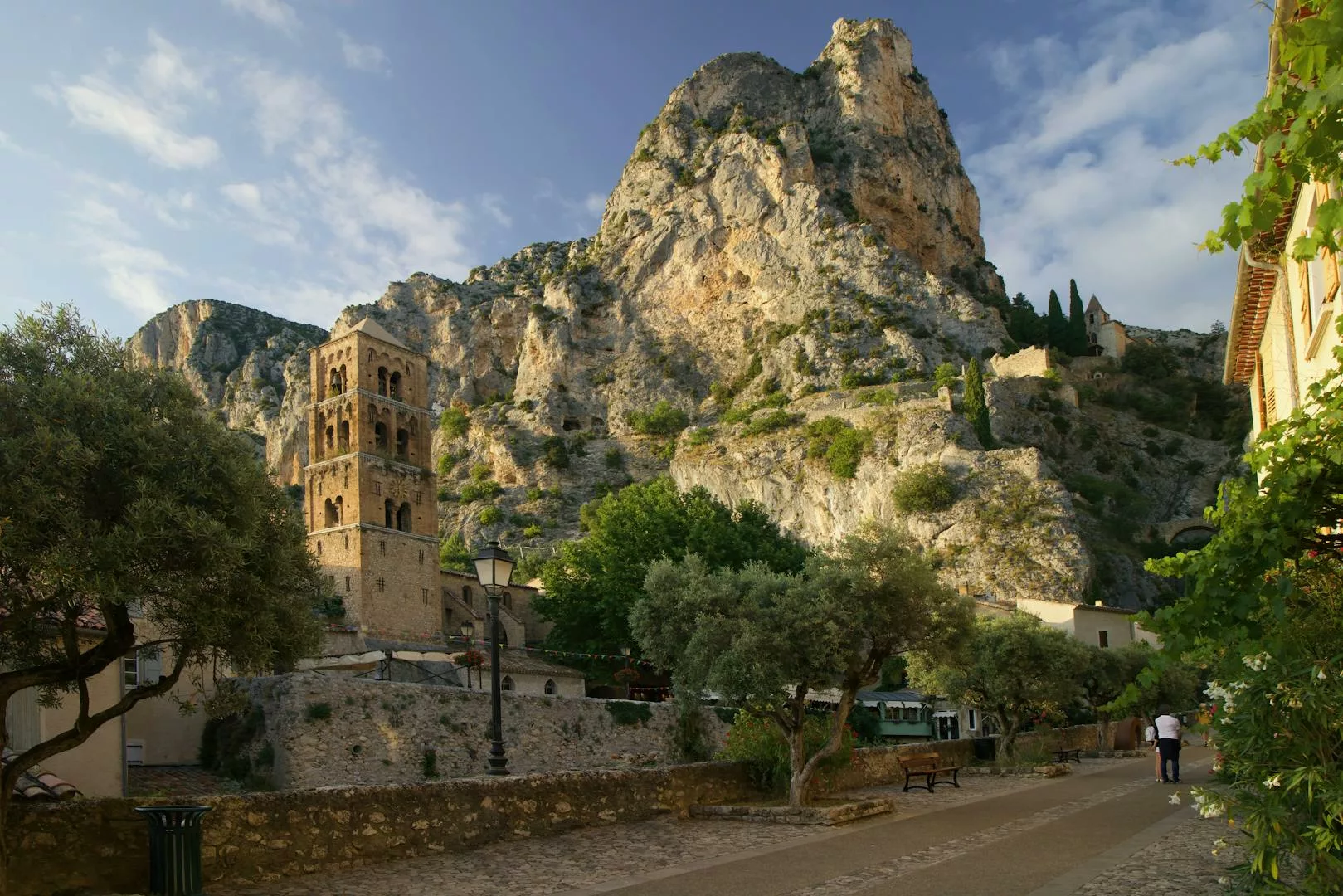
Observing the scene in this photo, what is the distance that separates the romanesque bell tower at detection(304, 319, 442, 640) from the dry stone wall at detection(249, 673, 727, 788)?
74.2ft

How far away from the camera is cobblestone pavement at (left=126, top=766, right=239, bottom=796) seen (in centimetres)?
2147

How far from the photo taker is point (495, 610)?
1680 cm

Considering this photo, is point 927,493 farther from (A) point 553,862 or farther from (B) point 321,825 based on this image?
(B) point 321,825

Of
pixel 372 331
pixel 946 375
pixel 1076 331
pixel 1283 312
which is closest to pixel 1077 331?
pixel 1076 331

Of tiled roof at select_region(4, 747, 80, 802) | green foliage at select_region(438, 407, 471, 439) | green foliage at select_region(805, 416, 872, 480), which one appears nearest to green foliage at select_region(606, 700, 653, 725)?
tiled roof at select_region(4, 747, 80, 802)

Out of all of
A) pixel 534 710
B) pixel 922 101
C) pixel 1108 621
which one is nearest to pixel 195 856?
pixel 534 710

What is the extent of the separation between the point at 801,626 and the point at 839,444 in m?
64.4

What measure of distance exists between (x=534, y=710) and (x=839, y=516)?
5246 cm

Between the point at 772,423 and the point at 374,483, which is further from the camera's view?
the point at 772,423

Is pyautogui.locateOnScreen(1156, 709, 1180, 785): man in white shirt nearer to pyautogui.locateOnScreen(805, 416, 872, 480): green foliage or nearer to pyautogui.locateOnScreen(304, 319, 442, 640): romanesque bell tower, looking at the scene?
pyautogui.locateOnScreen(304, 319, 442, 640): romanesque bell tower

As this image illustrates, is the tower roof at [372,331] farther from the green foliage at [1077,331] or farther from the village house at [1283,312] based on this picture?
the green foliage at [1077,331]

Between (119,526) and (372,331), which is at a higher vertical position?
(372,331)

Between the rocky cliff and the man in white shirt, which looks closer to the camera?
the man in white shirt

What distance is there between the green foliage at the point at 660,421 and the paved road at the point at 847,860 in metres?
87.1
